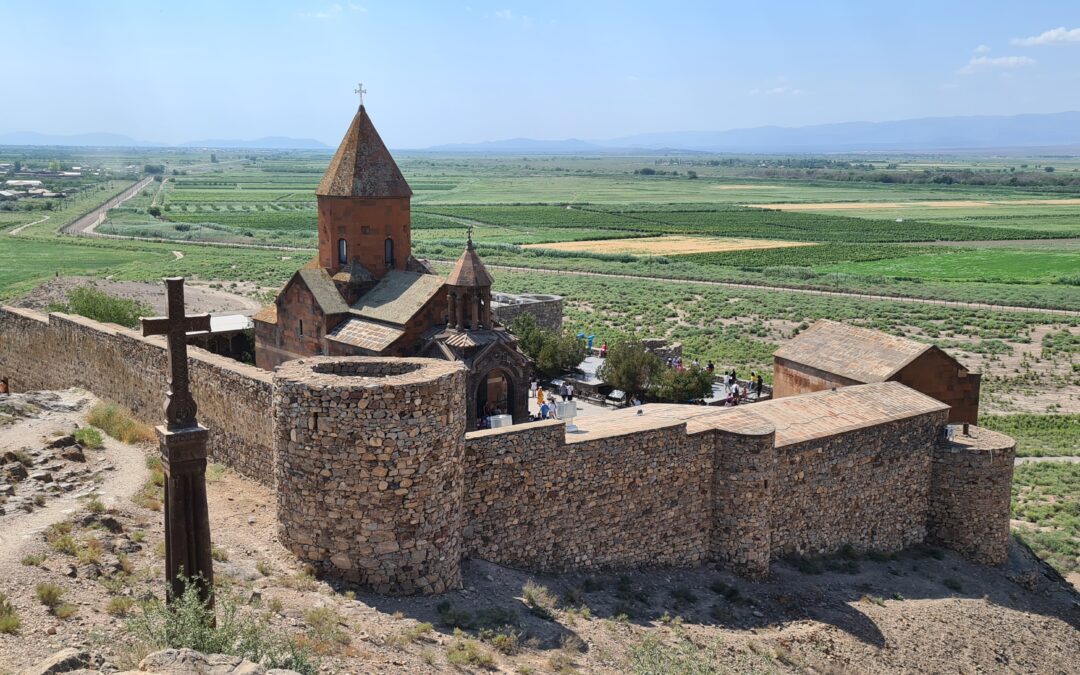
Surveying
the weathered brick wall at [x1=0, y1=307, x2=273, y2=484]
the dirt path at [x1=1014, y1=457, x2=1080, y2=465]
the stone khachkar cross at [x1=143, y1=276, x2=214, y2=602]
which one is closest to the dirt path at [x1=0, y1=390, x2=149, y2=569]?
the weathered brick wall at [x1=0, y1=307, x2=273, y2=484]

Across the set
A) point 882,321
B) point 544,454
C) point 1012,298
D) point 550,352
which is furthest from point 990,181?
point 544,454

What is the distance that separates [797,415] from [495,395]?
23.7ft

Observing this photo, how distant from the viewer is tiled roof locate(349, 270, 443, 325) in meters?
21.2

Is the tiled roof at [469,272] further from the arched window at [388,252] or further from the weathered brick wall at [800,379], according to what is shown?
the weathered brick wall at [800,379]

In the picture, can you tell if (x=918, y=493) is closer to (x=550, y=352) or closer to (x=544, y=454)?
(x=544, y=454)

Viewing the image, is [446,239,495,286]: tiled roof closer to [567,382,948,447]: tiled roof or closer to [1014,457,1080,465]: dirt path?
[567,382,948,447]: tiled roof

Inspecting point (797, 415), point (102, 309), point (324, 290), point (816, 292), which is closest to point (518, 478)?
point (797, 415)

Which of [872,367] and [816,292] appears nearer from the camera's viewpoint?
[872,367]

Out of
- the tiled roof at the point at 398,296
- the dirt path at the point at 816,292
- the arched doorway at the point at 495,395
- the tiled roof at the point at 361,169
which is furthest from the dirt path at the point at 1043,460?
the dirt path at the point at 816,292

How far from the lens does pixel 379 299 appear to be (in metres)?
22.2

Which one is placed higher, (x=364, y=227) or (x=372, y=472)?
(x=364, y=227)

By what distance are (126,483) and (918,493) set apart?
12732 mm

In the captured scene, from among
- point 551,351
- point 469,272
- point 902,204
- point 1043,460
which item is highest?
point 469,272

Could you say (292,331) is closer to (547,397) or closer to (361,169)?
(361,169)
